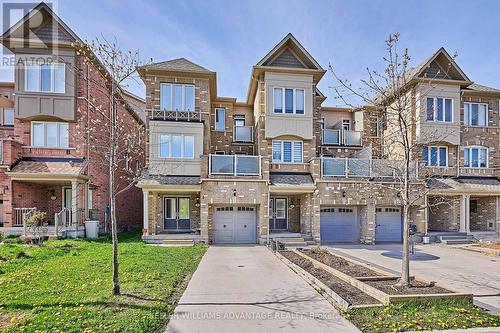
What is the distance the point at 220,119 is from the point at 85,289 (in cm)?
1613

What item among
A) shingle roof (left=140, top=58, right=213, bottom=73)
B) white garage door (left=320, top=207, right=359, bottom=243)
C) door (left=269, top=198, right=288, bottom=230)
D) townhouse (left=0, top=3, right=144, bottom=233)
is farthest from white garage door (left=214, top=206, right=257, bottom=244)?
shingle roof (left=140, top=58, right=213, bottom=73)

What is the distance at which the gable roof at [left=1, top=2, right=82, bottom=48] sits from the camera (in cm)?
1684

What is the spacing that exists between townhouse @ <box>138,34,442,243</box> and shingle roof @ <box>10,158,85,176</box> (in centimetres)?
393

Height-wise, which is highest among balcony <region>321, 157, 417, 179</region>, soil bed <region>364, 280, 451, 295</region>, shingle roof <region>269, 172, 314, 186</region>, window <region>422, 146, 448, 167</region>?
window <region>422, 146, 448, 167</region>

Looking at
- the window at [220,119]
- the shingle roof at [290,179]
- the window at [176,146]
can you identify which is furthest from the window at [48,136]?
the shingle roof at [290,179]

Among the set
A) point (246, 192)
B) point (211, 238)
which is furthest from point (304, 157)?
point (211, 238)

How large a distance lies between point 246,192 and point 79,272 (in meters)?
9.19

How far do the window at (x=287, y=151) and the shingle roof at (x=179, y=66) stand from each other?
246 inches

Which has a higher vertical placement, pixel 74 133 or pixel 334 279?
pixel 74 133

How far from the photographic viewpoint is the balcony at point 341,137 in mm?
21500

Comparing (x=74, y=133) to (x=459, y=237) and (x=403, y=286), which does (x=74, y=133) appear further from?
(x=459, y=237)

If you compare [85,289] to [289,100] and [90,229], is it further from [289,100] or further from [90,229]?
[289,100]

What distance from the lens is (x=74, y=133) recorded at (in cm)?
1728

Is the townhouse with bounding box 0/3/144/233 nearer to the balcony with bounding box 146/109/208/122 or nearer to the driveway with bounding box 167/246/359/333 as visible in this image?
the balcony with bounding box 146/109/208/122
